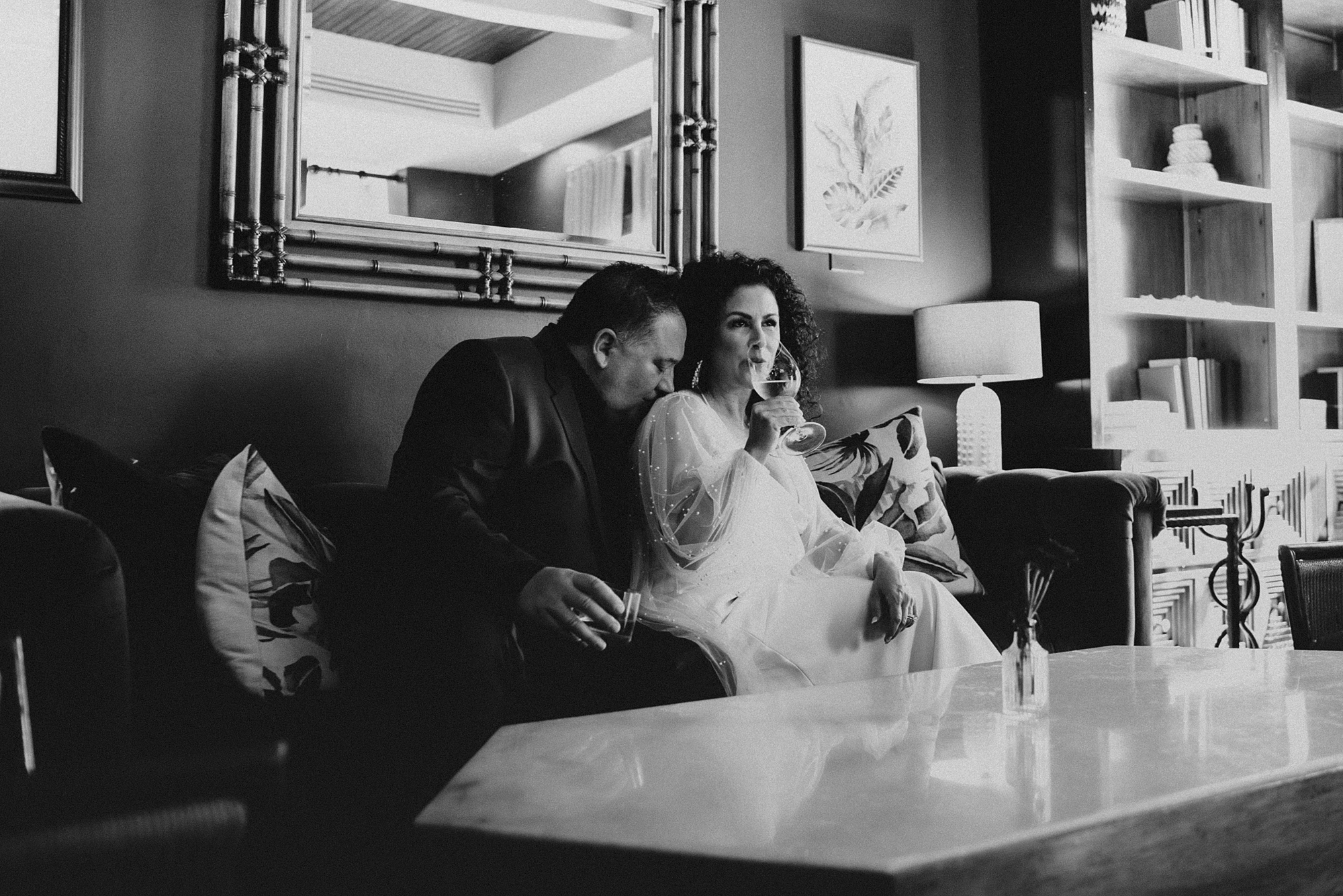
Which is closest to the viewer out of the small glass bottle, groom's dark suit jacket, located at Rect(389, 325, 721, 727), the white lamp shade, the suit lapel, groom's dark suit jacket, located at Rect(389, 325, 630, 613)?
the small glass bottle

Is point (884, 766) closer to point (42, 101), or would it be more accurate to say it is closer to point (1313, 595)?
point (1313, 595)

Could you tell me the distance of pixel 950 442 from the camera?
3684mm

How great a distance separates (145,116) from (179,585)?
113 centimetres

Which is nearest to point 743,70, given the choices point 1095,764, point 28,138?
point 28,138

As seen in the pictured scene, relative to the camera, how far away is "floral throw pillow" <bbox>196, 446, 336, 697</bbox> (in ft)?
5.97

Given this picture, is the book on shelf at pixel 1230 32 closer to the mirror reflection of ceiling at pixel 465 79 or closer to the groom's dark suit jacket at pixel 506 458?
the mirror reflection of ceiling at pixel 465 79

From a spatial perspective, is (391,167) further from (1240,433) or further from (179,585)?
(1240,433)

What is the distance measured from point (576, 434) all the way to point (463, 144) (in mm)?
988

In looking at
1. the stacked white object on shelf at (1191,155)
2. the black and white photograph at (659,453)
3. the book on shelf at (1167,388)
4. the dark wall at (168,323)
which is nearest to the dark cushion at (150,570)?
the black and white photograph at (659,453)

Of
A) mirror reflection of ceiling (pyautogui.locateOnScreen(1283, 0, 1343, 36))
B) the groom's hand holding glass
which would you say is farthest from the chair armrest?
mirror reflection of ceiling (pyautogui.locateOnScreen(1283, 0, 1343, 36))

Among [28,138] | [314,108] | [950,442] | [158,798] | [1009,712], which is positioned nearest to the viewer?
[158,798]

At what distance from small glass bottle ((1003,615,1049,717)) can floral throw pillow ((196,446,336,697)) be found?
1.08 m

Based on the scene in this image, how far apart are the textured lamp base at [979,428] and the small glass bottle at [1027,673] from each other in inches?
81.0

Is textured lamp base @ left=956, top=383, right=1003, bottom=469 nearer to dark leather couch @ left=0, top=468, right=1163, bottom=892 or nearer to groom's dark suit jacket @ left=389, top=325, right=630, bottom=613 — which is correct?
dark leather couch @ left=0, top=468, right=1163, bottom=892
